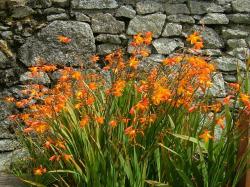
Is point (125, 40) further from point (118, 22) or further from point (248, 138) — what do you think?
point (248, 138)

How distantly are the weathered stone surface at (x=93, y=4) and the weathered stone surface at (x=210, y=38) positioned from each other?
2.59 ft

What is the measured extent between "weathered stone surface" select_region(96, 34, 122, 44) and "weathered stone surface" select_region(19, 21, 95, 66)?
0.21ft

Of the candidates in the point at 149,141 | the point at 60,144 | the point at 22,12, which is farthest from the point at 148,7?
the point at 60,144

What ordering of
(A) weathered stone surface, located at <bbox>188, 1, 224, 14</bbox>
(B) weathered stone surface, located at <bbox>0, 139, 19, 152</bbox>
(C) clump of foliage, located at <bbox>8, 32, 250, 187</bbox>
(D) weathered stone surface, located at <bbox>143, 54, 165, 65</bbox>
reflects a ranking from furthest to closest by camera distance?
(A) weathered stone surface, located at <bbox>188, 1, 224, 14</bbox> → (D) weathered stone surface, located at <bbox>143, 54, 165, 65</bbox> → (B) weathered stone surface, located at <bbox>0, 139, 19, 152</bbox> → (C) clump of foliage, located at <bbox>8, 32, 250, 187</bbox>

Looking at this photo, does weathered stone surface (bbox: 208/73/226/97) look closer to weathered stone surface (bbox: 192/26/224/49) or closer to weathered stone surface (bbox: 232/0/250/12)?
weathered stone surface (bbox: 192/26/224/49)

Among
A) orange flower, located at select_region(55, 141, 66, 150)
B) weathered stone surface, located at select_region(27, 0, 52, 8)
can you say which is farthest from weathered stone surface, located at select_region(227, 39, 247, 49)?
orange flower, located at select_region(55, 141, 66, 150)

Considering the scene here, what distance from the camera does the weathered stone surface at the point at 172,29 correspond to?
4500 mm

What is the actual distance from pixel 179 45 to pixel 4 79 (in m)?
1.60

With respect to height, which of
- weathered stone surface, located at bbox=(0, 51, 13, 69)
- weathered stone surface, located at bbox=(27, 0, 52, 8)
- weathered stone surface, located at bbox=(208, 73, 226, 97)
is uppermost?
weathered stone surface, located at bbox=(27, 0, 52, 8)

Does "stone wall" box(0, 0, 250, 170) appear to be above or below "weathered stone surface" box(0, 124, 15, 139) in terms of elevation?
above

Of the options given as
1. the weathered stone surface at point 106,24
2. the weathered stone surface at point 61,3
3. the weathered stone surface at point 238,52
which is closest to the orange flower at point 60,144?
the weathered stone surface at point 106,24

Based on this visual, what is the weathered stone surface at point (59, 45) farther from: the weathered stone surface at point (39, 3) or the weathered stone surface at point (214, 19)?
the weathered stone surface at point (214, 19)

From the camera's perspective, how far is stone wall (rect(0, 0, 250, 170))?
4375mm

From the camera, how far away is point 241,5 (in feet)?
15.1
